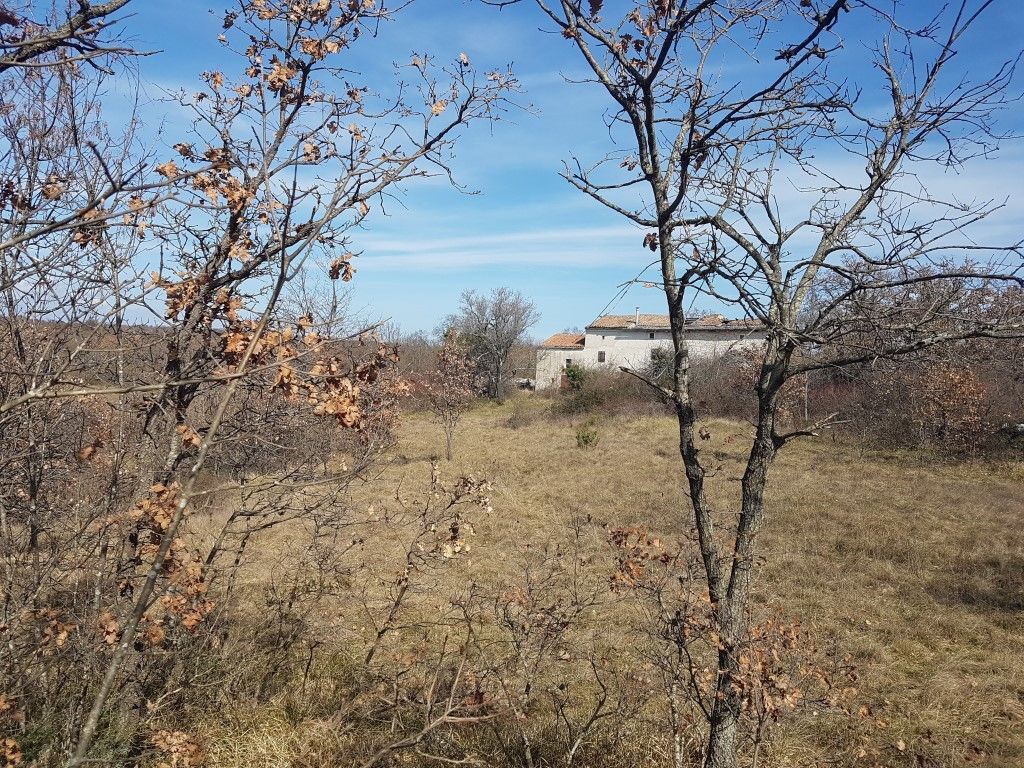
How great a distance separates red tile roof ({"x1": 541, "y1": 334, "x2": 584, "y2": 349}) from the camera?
41594mm

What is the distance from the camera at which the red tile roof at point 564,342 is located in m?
41.6

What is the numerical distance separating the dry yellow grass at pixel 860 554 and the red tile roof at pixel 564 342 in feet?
69.5

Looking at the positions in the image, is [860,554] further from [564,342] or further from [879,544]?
[564,342]

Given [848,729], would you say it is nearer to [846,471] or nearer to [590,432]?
[846,471]

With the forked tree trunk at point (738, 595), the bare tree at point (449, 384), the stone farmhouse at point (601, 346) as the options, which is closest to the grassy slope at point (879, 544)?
the forked tree trunk at point (738, 595)

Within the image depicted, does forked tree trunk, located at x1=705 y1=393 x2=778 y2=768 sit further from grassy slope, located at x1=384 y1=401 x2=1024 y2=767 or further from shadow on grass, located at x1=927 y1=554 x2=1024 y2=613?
shadow on grass, located at x1=927 y1=554 x2=1024 y2=613

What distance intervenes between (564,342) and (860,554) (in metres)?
33.4

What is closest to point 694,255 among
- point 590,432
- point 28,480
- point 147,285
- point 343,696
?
point 147,285

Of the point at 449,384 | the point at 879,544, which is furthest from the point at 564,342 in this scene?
the point at 879,544

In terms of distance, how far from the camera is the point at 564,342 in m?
43.0

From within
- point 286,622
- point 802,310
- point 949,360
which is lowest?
point 286,622

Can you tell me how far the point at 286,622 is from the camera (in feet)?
17.8

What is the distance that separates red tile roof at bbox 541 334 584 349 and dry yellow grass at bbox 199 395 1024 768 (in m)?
21.2

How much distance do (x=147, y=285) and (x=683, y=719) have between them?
13.4ft
